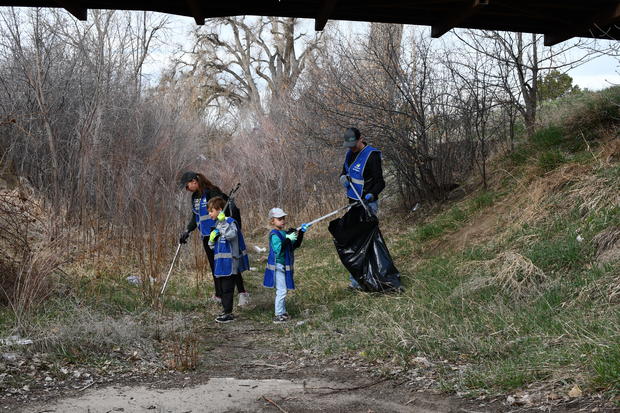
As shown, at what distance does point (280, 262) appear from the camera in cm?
786

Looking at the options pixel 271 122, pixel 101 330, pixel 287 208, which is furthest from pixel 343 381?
pixel 271 122

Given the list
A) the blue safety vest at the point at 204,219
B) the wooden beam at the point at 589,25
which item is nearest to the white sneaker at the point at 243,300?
the blue safety vest at the point at 204,219

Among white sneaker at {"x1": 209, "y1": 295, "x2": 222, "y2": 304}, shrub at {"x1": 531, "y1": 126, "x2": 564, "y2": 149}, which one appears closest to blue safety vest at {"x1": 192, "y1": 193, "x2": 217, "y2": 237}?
white sneaker at {"x1": 209, "y1": 295, "x2": 222, "y2": 304}

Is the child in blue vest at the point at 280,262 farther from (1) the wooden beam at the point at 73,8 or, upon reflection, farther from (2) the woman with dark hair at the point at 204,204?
(1) the wooden beam at the point at 73,8

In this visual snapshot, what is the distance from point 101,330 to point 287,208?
1172 cm

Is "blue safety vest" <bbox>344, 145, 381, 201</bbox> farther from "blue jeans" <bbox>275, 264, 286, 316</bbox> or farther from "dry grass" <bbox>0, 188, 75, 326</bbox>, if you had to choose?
"dry grass" <bbox>0, 188, 75, 326</bbox>

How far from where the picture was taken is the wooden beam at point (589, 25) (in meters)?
9.41

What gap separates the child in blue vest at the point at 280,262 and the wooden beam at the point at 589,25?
523 centimetres

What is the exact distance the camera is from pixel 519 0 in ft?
30.7

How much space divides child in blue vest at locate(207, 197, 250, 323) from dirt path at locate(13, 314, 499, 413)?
68.5 inches

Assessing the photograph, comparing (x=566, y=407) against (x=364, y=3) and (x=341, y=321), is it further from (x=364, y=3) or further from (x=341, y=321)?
(x=364, y=3)


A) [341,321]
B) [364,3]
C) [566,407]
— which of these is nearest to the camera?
[566,407]

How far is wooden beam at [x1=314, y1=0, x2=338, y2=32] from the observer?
866 cm

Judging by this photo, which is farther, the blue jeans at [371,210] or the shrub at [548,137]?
the shrub at [548,137]
